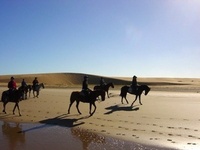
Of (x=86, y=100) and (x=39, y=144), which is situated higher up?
(x=86, y=100)

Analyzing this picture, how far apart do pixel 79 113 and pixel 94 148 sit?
8558mm

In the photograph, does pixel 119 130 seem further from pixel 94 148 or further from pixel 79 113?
pixel 79 113

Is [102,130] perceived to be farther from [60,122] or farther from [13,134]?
[13,134]

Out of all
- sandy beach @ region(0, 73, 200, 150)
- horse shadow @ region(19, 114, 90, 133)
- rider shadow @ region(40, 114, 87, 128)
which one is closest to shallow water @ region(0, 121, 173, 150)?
sandy beach @ region(0, 73, 200, 150)

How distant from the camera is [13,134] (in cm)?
1368

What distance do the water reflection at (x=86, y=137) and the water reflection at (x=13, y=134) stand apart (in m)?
2.18

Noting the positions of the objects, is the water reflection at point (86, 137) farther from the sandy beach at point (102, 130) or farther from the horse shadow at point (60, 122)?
the horse shadow at point (60, 122)

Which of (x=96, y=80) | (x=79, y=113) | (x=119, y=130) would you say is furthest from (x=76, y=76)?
A: (x=119, y=130)

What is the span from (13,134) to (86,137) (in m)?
3.27

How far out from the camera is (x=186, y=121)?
1580 cm

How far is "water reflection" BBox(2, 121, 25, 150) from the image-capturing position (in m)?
11.9

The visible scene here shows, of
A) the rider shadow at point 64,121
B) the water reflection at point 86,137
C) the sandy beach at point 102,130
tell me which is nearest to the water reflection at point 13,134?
the sandy beach at point 102,130

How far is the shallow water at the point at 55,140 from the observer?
36.3 ft

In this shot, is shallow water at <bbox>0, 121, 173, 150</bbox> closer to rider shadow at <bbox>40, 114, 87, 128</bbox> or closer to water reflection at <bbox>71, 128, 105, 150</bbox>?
water reflection at <bbox>71, 128, 105, 150</bbox>
